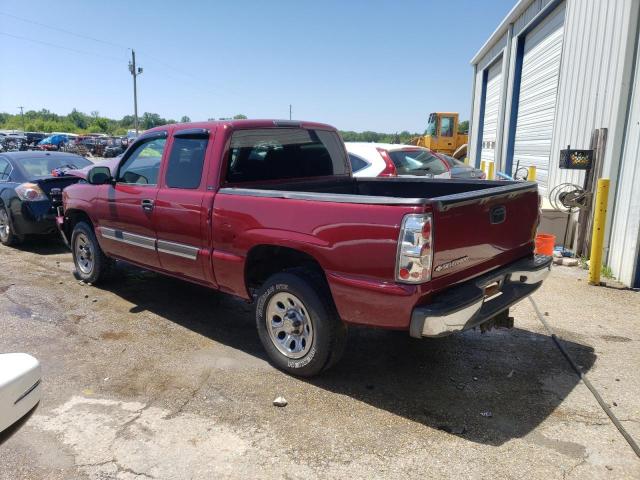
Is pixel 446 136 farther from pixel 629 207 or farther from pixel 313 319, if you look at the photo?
pixel 313 319

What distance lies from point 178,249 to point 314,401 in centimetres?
195

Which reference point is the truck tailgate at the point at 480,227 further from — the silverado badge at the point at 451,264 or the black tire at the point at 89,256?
the black tire at the point at 89,256

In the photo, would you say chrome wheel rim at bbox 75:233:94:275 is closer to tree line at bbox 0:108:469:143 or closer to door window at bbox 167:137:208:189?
door window at bbox 167:137:208:189

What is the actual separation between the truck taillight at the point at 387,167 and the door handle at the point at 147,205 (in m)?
4.26

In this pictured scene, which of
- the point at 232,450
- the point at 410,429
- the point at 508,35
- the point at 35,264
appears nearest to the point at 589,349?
the point at 410,429

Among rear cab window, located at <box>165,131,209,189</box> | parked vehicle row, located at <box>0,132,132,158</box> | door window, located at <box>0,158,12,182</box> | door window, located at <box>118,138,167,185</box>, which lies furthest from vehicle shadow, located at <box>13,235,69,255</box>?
parked vehicle row, located at <box>0,132,132,158</box>

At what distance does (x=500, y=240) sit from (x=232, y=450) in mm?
2393

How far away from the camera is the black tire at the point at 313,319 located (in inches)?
139

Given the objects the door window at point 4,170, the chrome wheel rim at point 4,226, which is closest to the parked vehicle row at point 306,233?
the chrome wheel rim at point 4,226

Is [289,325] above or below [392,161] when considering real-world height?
below

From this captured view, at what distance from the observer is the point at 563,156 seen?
773 centimetres

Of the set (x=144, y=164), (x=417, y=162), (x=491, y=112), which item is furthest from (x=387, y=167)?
(x=491, y=112)

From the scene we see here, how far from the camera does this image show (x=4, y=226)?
859 centimetres

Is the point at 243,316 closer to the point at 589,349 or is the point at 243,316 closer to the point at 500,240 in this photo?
the point at 500,240
